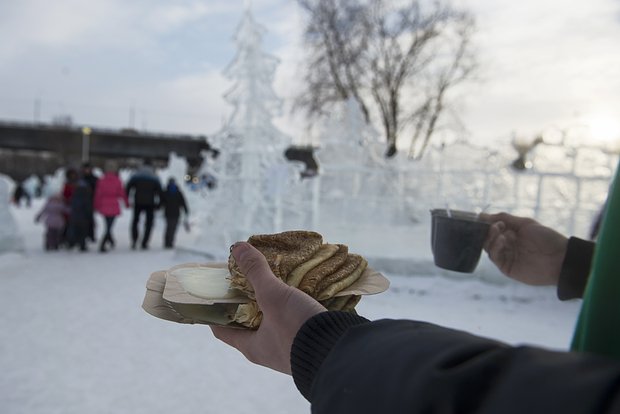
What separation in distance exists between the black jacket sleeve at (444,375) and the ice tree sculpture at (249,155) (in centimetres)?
744

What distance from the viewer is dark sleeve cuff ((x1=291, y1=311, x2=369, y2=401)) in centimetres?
70

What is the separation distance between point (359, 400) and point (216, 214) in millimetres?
8601

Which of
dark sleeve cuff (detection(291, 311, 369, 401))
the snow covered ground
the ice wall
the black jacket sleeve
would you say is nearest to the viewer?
the black jacket sleeve

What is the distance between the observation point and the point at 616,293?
2.32 feet

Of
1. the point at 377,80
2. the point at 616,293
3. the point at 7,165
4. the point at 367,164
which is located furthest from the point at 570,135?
the point at 7,165

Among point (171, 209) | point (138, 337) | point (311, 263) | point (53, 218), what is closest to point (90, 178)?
point (53, 218)

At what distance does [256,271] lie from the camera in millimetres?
943

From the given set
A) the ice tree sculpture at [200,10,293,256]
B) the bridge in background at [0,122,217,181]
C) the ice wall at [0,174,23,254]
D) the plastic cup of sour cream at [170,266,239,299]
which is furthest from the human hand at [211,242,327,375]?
the bridge in background at [0,122,217,181]

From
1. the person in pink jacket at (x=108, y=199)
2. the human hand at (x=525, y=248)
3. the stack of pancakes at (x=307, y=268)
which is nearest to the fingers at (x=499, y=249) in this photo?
the human hand at (x=525, y=248)

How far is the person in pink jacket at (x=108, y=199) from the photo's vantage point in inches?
328

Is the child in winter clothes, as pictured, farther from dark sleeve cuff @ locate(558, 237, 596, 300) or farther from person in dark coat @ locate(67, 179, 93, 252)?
dark sleeve cuff @ locate(558, 237, 596, 300)

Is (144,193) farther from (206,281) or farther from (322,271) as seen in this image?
(322,271)

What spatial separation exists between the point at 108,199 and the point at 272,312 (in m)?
8.39

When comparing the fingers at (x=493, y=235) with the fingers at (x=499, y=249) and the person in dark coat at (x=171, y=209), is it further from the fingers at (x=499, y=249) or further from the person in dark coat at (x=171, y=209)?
the person in dark coat at (x=171, y=209)
